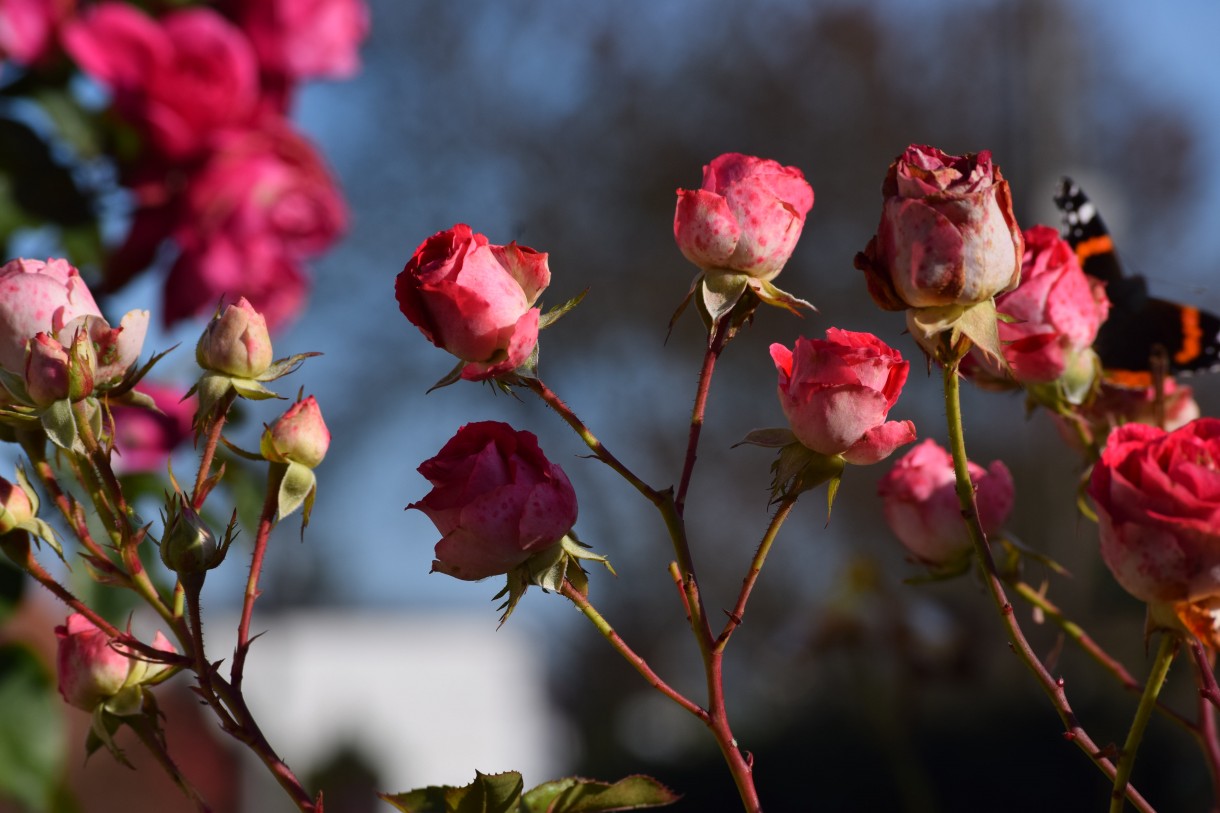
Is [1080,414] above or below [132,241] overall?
below

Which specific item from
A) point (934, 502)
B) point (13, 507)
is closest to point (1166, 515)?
point (934, 502)

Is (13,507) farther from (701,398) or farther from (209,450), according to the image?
Result: (701,398)

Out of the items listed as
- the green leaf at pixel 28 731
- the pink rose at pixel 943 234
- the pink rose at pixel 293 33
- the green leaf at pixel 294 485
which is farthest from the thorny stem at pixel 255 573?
the pink rose at pixel 293 33

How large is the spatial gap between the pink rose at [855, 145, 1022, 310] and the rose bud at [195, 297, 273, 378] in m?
0.21

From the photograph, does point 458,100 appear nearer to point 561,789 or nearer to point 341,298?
point 341,298

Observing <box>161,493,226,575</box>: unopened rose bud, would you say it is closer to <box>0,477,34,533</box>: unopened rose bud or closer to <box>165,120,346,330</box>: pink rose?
<box>0,477,34,533</box>: unopened rose bud

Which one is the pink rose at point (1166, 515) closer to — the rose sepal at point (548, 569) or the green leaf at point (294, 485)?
the rose sepal at point (548, 569)

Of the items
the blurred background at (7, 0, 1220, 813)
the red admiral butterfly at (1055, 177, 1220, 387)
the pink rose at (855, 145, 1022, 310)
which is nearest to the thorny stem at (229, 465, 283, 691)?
the pink rose at (855, 145, 1022, 310)

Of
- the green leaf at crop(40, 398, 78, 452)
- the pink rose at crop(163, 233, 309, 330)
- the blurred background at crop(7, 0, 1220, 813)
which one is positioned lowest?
the green leaf at crop(40, 398, 78, 452)

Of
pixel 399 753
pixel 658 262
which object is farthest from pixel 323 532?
pixel 399 753

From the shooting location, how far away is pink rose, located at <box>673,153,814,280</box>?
0.47m

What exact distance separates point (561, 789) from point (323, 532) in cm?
695

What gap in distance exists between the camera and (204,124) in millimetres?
1070

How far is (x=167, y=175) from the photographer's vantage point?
3.60 feet
